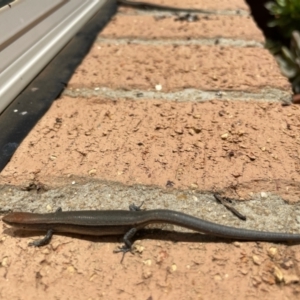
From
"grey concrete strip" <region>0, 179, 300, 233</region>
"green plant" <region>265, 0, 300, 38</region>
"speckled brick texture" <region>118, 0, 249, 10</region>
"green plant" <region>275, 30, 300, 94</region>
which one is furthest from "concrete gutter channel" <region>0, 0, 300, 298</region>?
"green plant" <region>265, 0, 300, 38</region>

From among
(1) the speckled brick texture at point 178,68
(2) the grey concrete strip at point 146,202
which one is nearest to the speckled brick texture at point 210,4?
(1) the speckled brick texture at point 178,68

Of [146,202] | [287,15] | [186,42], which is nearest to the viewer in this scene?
[146,202]

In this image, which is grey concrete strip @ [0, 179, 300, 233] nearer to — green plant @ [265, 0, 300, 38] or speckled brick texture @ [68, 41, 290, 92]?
speckled brick texture @ [68, 41, 290, 92]

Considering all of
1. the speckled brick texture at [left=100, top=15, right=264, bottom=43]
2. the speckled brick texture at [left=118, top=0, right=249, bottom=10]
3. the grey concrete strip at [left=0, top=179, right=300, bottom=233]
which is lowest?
the grey concrete strip at [left=0, top=179, right=300, bottom=233]

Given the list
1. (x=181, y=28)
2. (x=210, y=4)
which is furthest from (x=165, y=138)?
(x=210, y=4)

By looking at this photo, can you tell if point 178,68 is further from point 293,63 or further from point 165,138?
point 293,63

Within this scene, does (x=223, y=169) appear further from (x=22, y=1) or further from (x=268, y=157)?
(x=22, y=1)

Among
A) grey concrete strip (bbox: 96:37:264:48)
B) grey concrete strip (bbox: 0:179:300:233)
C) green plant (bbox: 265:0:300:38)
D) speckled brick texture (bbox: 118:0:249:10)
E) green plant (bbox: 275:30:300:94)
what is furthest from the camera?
green plant (bbox: 265:0:300:38)
